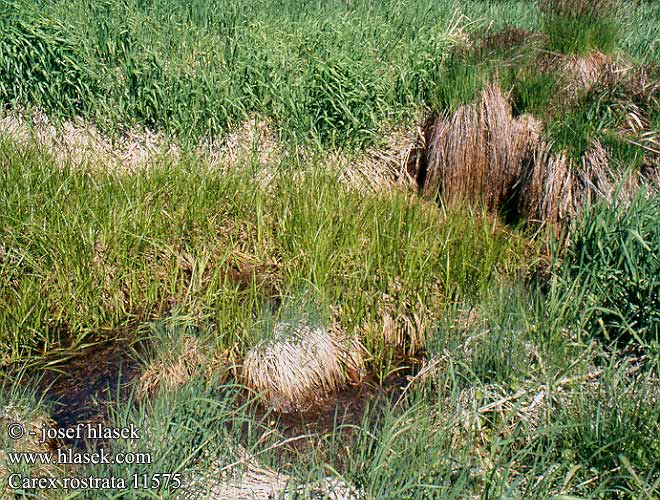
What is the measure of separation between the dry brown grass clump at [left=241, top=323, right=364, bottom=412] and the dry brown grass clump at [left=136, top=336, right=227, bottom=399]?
0.17 metres

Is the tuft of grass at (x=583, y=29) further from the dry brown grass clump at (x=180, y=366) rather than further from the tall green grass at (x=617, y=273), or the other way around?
the dry brown grass clump at (x=180, y=366)

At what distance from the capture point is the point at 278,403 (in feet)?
12.5

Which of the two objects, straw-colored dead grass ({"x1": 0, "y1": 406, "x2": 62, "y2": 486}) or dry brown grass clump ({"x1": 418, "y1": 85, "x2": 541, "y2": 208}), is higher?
dry brown grass clump ({"x1": 418, "y1": 85, "x2": 541, "y2": 208})

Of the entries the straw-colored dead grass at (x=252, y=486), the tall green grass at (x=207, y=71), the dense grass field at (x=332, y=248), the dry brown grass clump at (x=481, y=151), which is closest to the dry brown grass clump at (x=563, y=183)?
the dense grass field at (x=332, y=248)

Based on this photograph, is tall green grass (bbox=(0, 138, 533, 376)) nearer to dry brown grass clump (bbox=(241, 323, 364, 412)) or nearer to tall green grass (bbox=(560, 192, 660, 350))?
dry brown grass clump (bbox=(241, 323, 364, 412))

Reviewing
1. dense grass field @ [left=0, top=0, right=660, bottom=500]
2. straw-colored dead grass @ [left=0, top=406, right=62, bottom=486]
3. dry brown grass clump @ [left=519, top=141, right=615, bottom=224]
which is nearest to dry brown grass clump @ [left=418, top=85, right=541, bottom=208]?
dense grass field @ [left=0, top=0, right=660, bottom=500]

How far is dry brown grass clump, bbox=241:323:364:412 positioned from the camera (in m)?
3.83

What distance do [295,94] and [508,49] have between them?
1648 millimetres

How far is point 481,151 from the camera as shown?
5.65 meters

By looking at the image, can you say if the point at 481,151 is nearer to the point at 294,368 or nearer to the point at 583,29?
the point at 583,29

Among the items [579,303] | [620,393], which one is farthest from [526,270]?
[620,393]

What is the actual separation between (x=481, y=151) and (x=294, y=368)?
2.51 meters

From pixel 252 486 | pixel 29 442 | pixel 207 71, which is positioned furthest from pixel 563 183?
pixel 29 442

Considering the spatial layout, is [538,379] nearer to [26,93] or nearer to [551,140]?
[551,140]
